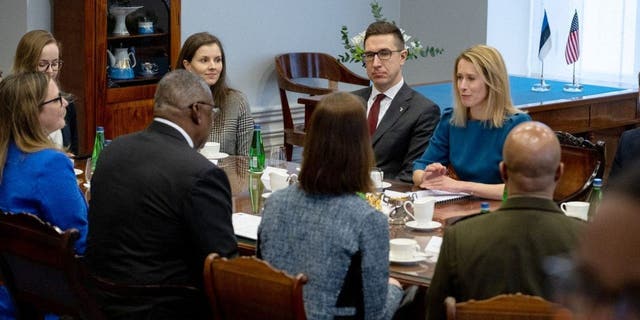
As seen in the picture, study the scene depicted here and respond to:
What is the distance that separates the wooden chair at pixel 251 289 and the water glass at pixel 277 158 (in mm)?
1553

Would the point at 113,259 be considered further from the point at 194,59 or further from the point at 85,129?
the point at 85,129

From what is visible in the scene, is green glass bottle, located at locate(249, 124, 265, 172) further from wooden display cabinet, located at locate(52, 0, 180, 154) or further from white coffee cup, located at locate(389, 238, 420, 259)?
wooden display cabinet, located at locate(52, 0, 180, 154)

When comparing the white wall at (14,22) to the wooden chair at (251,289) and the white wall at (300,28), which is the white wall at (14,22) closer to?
the white wall at (300,28)

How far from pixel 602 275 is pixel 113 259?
2294 millimetres

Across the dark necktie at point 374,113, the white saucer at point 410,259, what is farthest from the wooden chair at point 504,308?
the dark necktie at point 374,113

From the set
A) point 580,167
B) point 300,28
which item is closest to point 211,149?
point 580,167

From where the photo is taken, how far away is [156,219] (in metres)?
2.88

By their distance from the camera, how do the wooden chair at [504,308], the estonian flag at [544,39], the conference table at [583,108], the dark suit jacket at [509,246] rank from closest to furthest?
1. the wooden chair at [504,308]
2. the dark suit jacket at [509,246]
3. the conference table at [583,108]
4. the estonian flag at [544,39]

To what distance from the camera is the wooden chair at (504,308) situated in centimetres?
224

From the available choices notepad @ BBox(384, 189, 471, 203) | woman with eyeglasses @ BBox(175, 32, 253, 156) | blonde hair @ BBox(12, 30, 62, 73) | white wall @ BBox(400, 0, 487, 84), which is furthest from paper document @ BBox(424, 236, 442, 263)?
white wall @ BBox(400, 0, 487, 84)

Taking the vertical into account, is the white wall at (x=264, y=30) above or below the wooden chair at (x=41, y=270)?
above

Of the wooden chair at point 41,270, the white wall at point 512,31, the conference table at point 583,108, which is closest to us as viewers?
the wooden chair at point 41,270

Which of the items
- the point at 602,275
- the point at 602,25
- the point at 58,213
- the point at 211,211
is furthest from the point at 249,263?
the point at 602,25

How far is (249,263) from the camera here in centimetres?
254
